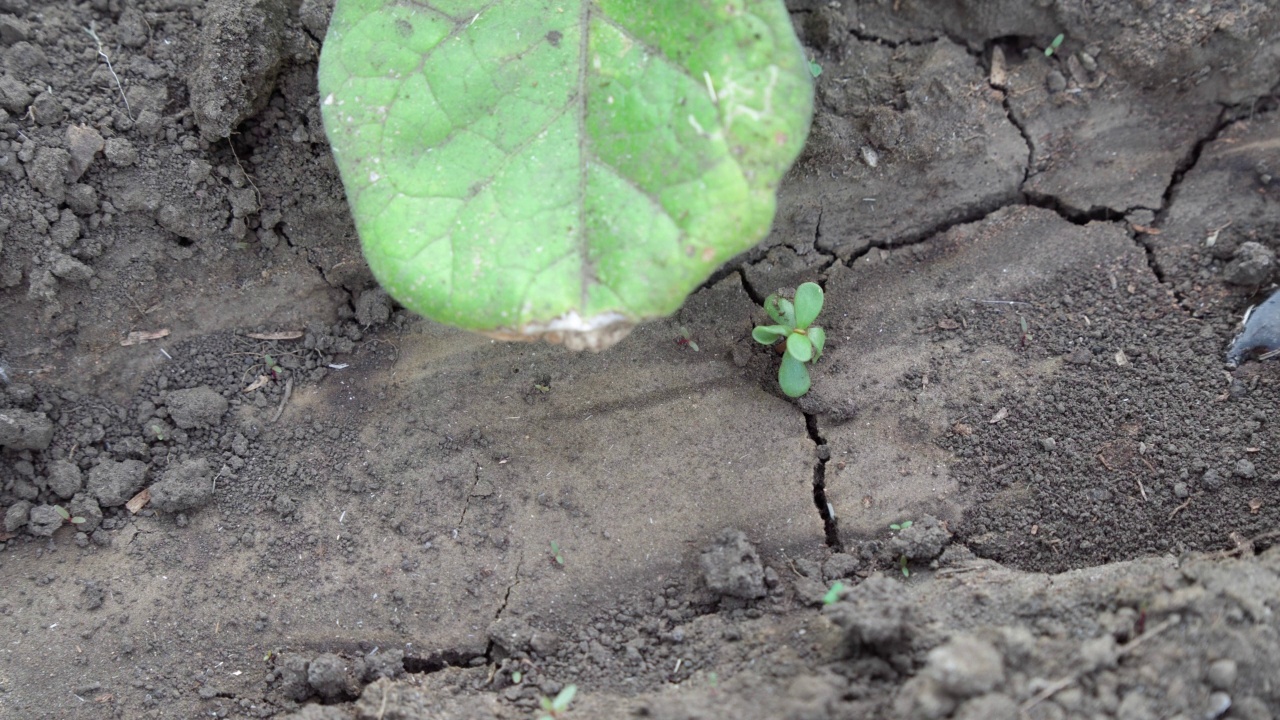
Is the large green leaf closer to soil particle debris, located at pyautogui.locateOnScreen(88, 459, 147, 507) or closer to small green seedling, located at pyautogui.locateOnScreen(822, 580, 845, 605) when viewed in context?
small green seedling, located at pyautogui.locateOnScreen(822, 580, 845, 605)

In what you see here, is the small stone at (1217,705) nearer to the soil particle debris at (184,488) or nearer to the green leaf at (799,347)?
the green leaf at (799,347)

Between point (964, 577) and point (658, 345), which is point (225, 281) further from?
point (964, 577)

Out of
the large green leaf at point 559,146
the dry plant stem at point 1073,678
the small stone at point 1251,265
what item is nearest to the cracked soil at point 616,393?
the small stone at point 1251,265

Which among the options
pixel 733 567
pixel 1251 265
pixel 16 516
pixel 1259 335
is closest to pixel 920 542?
pixel 733 567

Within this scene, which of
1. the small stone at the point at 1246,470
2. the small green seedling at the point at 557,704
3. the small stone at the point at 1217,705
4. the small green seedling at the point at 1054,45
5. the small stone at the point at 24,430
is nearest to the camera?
the small stone at the point at 1217,705

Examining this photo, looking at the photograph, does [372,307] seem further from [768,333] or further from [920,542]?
[920,542]

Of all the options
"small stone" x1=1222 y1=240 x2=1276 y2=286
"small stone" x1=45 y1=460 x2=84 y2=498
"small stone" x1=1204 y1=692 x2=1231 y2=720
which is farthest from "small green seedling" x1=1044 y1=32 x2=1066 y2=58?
"small stone" x1=45 y1=460 x2=84 y2=498

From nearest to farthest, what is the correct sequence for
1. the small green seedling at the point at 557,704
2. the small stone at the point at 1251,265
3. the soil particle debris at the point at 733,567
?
the small green seedling at the point at 557,704
the soil particle debris at the point at 733,567
the small stone at the point at 1251,265
